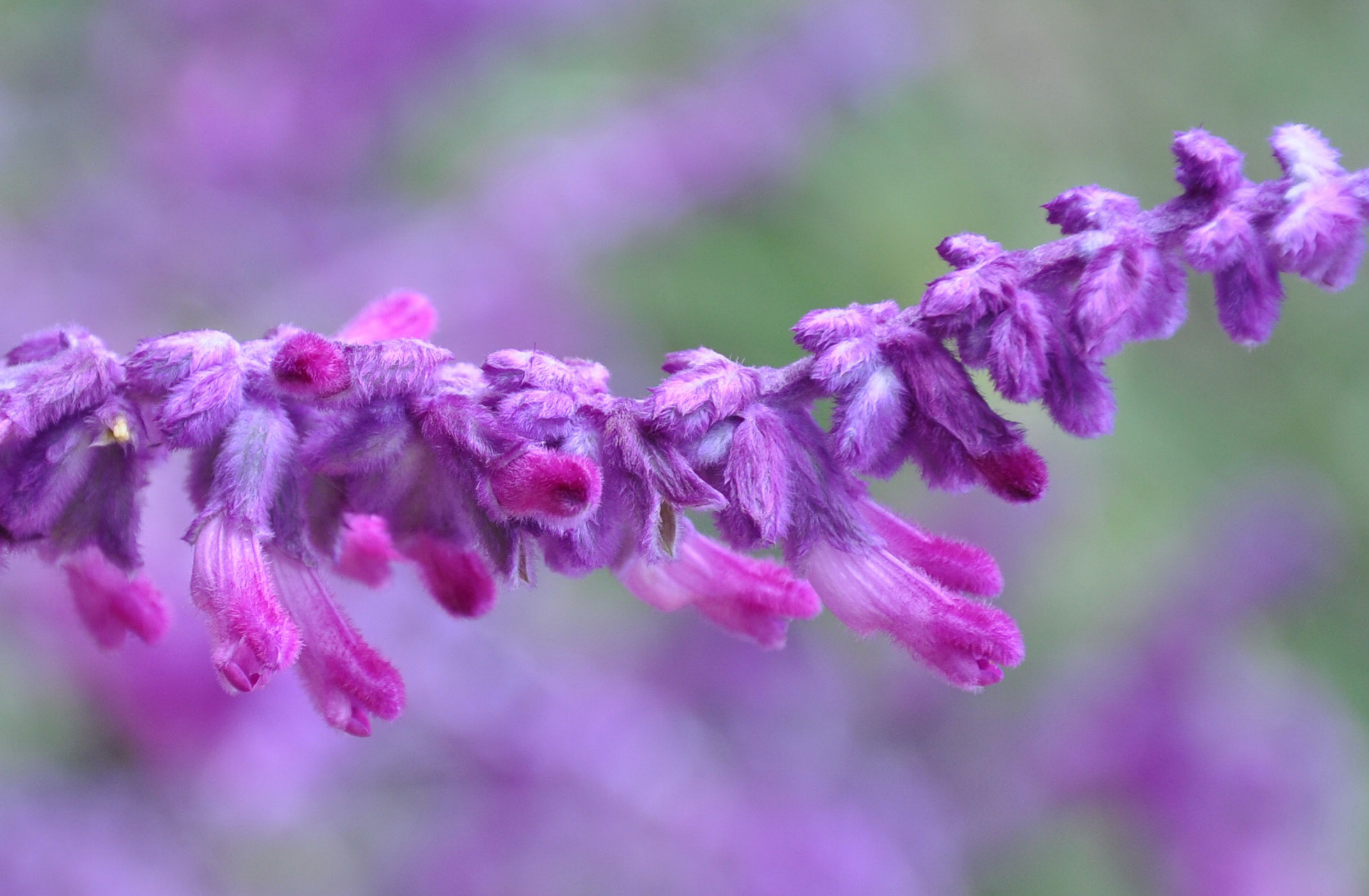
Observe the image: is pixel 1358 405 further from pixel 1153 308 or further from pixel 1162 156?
pixel 1153 308

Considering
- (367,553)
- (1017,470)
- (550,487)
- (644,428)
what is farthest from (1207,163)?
(367,553)

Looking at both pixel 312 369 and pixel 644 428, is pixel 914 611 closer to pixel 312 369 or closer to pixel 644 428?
pixel 644 428

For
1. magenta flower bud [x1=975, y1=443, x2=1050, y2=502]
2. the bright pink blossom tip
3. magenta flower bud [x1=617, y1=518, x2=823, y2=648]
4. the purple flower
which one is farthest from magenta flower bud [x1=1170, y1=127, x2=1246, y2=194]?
magenta flower bud [x1=617, y1=518, x2=823, y2=648]

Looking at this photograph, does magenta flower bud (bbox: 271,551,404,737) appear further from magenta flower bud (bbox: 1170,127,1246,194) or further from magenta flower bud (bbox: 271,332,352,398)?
magenta flower bud (bbox: 1170,127,1246,194)

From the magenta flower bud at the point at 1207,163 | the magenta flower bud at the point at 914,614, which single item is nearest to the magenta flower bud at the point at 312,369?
the magenta flower bud at the point at 914,614

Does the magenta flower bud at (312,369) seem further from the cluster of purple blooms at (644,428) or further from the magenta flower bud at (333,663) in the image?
the magenta flower bud at (333,663)
